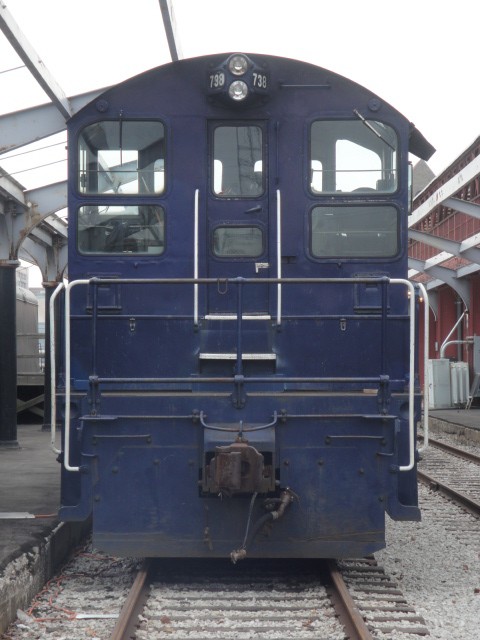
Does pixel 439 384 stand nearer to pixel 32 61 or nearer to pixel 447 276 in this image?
pixel 447 276

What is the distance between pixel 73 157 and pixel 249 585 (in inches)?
140

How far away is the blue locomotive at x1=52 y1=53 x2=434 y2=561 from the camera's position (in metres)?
6.45

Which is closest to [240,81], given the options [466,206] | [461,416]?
[466,206]

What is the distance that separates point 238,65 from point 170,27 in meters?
3.80

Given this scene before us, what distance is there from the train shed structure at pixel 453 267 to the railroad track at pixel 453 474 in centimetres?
574

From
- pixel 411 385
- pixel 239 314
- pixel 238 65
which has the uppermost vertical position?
pixel 238 65

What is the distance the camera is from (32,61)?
10430 mm

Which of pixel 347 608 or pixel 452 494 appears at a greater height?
pixel 347 608

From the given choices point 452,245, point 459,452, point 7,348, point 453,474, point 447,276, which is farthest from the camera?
point 447,276

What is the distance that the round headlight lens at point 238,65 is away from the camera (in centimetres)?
723

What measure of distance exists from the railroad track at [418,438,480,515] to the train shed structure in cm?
574

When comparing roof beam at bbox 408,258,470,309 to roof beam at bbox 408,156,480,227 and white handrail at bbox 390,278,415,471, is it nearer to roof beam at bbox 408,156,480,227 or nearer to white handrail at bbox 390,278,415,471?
roof beam at bbox 408,156,480,227

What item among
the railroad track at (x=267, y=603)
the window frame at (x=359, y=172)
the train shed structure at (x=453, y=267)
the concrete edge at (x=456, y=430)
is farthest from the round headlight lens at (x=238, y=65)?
the concrete edge at (x=456, y=430)

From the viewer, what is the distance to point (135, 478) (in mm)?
6449
